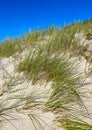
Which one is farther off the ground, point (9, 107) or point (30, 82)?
point (30, 82)

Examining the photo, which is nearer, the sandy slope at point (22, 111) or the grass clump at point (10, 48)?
the sandy slope at point (22, 111)

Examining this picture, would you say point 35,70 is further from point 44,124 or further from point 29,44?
point 29,44

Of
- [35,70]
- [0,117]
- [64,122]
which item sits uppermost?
[35,70]

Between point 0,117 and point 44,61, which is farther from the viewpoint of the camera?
point 44,61

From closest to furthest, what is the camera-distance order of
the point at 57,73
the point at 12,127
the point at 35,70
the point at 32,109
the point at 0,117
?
1. the point at 12,127
2. the point at 0,117
3. the point at 32,109
4. the point at 57,73
5. the point at 35,70

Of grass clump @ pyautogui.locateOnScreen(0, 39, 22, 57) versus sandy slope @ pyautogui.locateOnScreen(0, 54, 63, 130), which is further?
grass clump @ pyautogui.locateOnScreen(0, 39, 22, 57)

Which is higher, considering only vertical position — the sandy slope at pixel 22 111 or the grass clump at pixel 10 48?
the grass clump at pixel 10 48

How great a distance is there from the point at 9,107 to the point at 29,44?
3015mm

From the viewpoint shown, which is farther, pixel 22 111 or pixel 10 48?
pixel 10 48

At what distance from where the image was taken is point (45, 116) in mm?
2191

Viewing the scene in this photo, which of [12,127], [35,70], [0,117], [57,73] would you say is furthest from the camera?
[35,70]

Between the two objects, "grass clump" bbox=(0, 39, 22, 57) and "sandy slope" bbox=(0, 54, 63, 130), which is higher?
"grass clump" bbox=(0, 39, 22, 57)

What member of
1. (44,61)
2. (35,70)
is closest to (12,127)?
(35,70)

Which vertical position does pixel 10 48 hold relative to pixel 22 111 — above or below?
above
